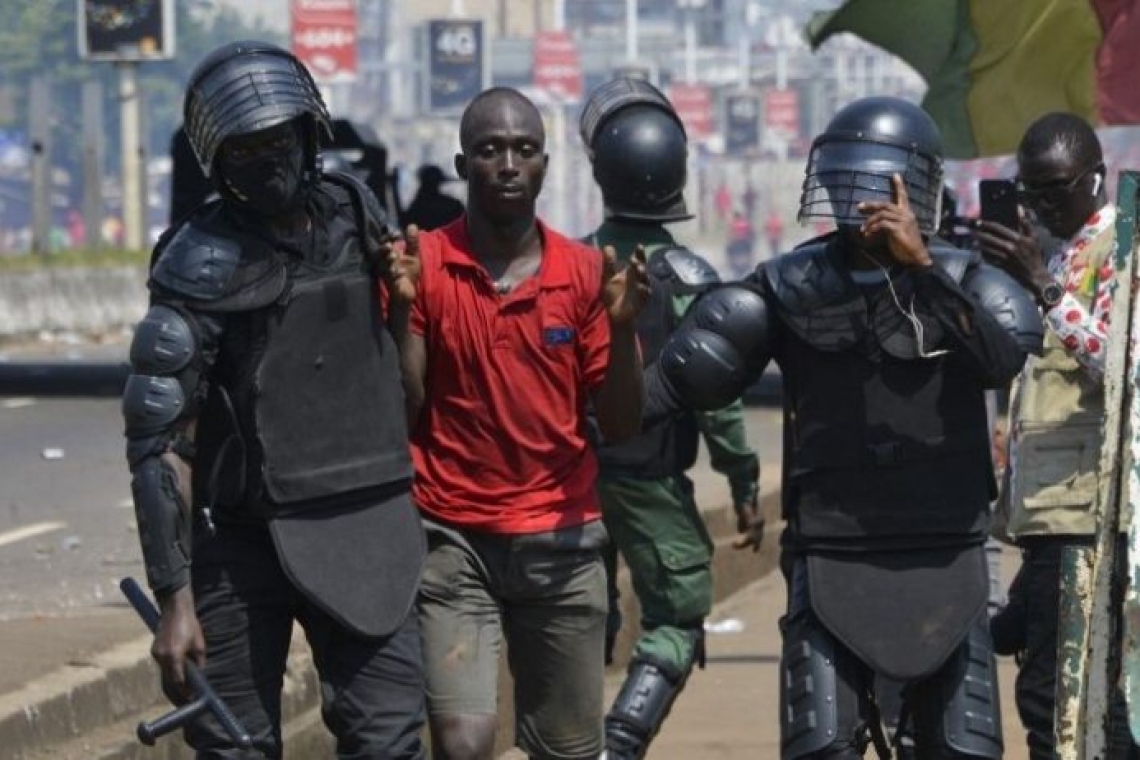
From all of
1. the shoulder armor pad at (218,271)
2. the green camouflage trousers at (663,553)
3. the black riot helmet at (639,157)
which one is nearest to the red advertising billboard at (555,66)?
the black riot helmet at (639,157)

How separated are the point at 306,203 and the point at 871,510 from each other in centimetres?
123

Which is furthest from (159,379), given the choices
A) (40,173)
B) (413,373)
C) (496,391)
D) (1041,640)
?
(40,173)

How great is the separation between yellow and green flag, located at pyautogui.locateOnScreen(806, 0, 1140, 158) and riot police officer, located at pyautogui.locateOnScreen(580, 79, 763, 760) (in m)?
3.70

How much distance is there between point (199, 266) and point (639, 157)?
2840 mm

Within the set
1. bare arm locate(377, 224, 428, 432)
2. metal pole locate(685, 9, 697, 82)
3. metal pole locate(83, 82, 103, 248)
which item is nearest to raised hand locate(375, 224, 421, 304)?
bare arm locate(377, 224, 428, 432)

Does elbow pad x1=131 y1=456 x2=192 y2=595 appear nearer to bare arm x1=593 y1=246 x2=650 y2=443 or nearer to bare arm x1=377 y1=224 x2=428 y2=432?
bare arm x1=377 y1=224 x2=428 y2=432

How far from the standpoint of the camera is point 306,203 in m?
5.95

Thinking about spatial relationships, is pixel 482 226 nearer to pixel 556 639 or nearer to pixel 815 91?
pixel 556 639

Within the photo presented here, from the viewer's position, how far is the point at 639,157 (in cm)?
845

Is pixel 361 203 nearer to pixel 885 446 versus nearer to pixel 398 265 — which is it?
pixel 398 265

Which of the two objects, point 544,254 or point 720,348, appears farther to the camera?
point 544,254

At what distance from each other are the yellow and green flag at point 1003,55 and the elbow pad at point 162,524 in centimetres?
671

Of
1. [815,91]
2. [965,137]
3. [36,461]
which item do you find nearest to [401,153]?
[815,91]

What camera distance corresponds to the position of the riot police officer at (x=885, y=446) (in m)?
6.10
